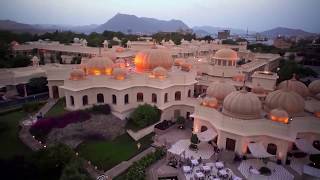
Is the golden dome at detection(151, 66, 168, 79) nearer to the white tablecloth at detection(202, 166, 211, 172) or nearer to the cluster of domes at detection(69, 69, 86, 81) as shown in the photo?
the cluster of domes at detection(69, 69, 86, 81)

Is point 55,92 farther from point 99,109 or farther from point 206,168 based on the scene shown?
point 206,168

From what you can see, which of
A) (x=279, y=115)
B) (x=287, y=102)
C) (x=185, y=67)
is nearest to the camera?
(x=279, y=115)

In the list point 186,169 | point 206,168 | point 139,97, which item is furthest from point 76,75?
point 206,168

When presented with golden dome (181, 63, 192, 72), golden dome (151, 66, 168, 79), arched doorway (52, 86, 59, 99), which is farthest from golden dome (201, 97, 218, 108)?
arched doorway (52, 86, 59, 99)

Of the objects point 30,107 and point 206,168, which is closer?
point 206,168

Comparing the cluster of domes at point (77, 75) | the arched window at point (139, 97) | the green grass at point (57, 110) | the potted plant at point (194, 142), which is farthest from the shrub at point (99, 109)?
the potted plant at point (194, 142)

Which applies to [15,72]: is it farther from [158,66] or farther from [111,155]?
[111,155]

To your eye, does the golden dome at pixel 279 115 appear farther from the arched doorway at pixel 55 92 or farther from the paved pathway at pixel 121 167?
the arched doorway at pixel 55 92
